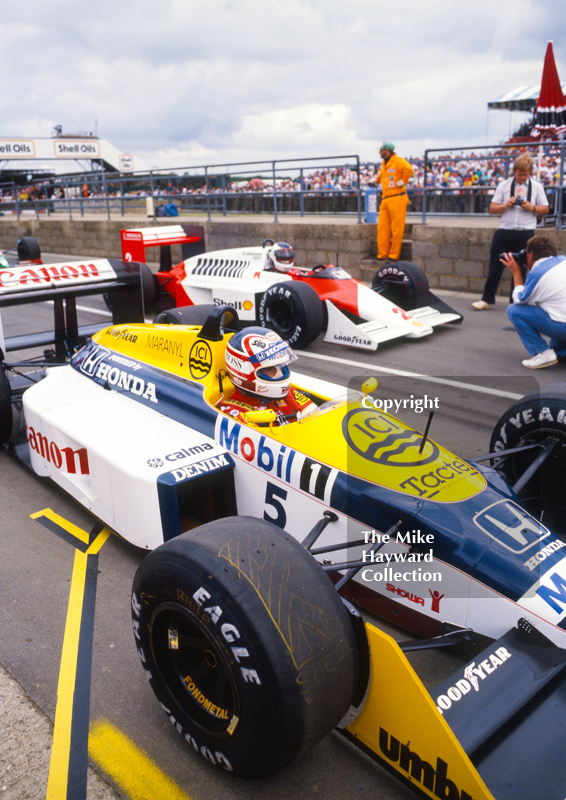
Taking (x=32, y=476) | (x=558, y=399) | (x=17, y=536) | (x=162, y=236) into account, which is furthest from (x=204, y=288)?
(x=558, y=399)

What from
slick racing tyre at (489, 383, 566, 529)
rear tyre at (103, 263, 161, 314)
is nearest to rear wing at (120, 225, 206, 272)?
rear tyre at (103, 263, 161, 314)

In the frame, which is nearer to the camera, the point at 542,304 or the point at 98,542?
the point at 98,542

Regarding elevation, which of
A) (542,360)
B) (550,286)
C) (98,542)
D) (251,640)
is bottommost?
(98,542)

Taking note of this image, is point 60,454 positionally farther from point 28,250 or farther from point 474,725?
point 28,250

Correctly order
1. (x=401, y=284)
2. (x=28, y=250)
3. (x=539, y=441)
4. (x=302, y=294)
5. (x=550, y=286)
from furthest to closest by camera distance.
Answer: (x=28, y=250) → (x=401, y=284) → (x=302, y=294) → (x=550, y=286) → (x=539, y=441)

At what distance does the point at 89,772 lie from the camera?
96.2 inches

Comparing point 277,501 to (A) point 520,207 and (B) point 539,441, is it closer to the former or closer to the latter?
(B) point 539,441

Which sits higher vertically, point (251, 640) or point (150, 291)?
point (150, 291)

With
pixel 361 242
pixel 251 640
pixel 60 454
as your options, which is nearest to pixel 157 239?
pixel 361 242

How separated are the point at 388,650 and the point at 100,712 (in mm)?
1363

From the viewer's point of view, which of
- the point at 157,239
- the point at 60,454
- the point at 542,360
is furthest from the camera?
the point at 157,239

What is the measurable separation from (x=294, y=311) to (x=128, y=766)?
600cm

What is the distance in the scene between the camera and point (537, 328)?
22.5ft

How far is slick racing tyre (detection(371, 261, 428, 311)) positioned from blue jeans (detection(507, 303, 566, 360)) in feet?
6.54
